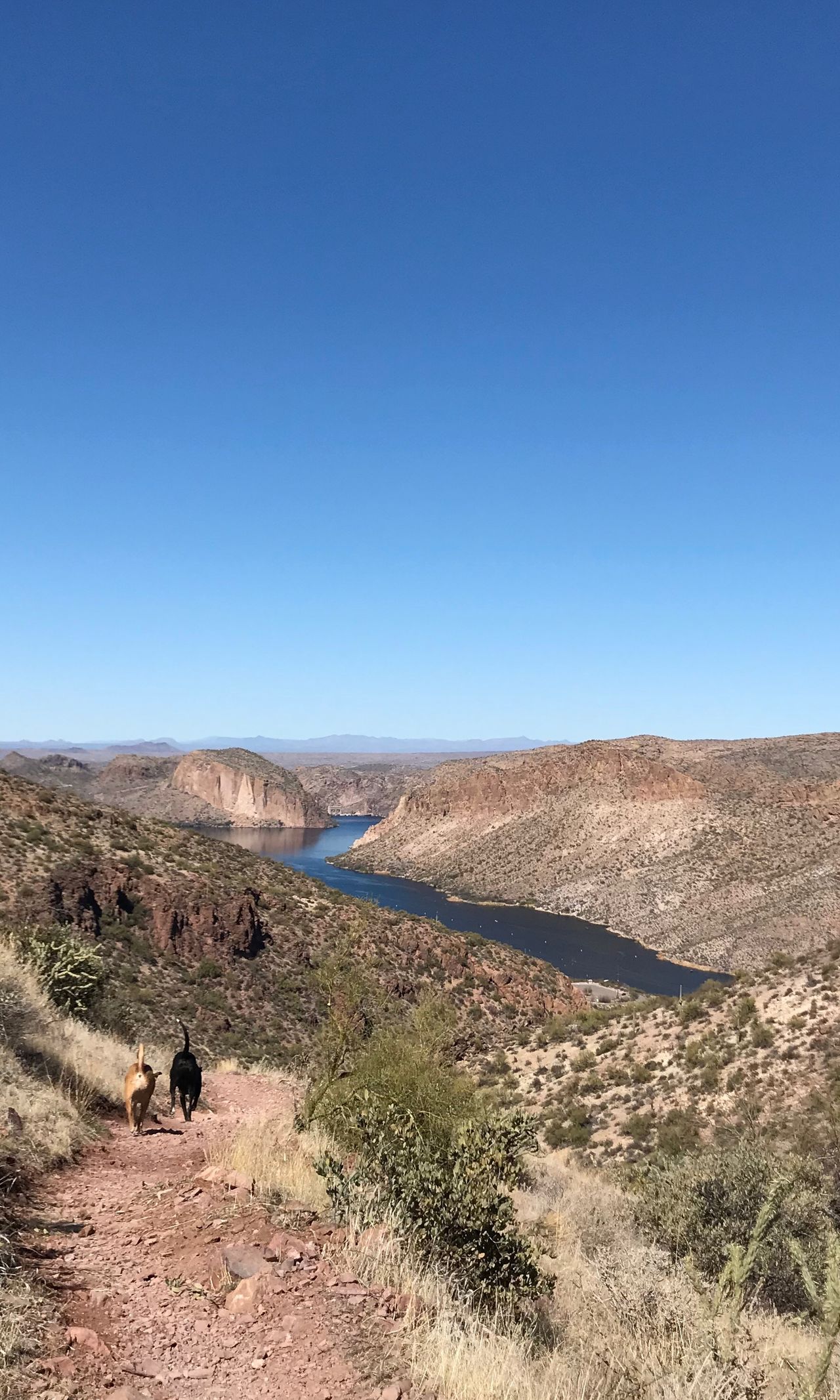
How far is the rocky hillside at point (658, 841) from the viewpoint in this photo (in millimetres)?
75188

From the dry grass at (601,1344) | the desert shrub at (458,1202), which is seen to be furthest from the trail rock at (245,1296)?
the desert shrub at (458,1202)

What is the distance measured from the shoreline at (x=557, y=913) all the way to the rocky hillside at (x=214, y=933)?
34.6 m

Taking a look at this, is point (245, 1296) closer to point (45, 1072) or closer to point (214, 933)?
point (45, 1072)

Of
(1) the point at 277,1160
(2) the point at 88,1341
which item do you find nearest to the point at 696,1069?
(1) the point at 277,1160

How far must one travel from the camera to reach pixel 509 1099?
78.5ft

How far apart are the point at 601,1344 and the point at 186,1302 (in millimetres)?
2886

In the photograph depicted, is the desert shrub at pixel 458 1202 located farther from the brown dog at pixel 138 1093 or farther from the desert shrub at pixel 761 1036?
the desert shrub at pixel 761 1036

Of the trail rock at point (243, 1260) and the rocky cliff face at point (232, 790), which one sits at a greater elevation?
the trail rock at point (243, 1260)

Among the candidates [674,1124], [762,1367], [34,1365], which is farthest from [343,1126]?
[674,1124]

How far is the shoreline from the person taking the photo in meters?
74.9

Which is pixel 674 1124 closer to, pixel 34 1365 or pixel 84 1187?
pixel 84 1187

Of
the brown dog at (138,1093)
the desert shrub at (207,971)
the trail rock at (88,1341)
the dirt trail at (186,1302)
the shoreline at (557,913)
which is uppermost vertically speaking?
the trail rock at (88,1341)

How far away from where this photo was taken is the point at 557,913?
9750 cm

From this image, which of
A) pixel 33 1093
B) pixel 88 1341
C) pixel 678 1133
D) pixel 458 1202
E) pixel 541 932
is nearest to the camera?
pixel 88 1341
